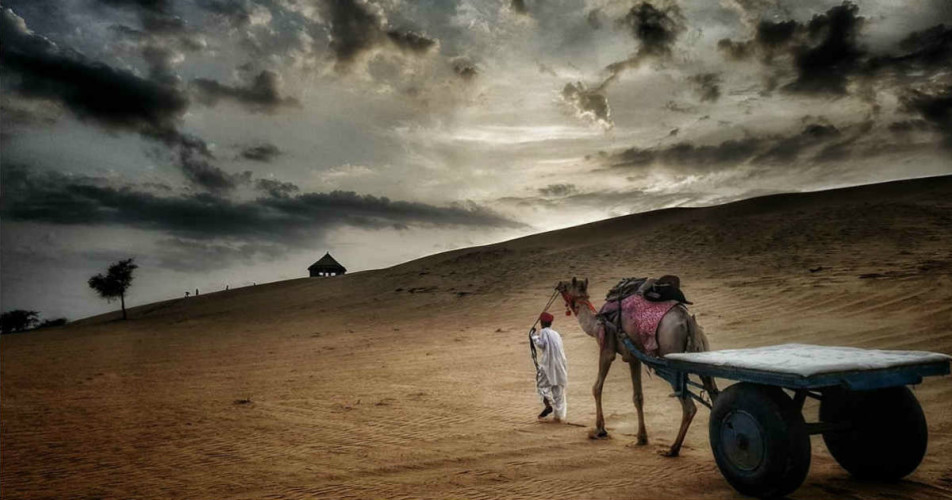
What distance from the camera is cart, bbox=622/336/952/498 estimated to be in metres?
4.44

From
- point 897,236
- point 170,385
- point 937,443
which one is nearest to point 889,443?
point 937,443

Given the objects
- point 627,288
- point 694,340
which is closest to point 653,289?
point 627,288

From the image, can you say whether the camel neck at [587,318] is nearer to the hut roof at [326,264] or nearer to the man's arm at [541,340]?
the man's arm at [541,340]

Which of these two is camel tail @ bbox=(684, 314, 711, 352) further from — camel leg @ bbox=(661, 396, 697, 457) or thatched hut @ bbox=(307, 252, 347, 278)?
thatched hut @ bbox=(307, 252, 347, 278)

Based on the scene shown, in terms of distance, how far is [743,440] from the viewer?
4.82m

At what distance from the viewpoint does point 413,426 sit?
→ 8.84 metres

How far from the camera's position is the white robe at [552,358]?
9.03m

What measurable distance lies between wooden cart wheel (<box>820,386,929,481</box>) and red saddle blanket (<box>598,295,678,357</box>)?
190 cm

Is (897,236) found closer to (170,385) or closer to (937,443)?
(937,443)

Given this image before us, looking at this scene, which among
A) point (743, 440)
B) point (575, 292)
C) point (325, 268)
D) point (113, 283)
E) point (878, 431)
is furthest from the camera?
point (325, 268)

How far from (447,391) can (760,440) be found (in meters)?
7.98

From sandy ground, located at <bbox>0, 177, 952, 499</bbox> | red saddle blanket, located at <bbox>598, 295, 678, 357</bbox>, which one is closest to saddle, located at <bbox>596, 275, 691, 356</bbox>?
red saddle blanket, located at <bbox>598, 295, 678, 357</bbox>

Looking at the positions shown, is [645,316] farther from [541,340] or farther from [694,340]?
[541,340]

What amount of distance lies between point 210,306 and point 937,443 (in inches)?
2239
